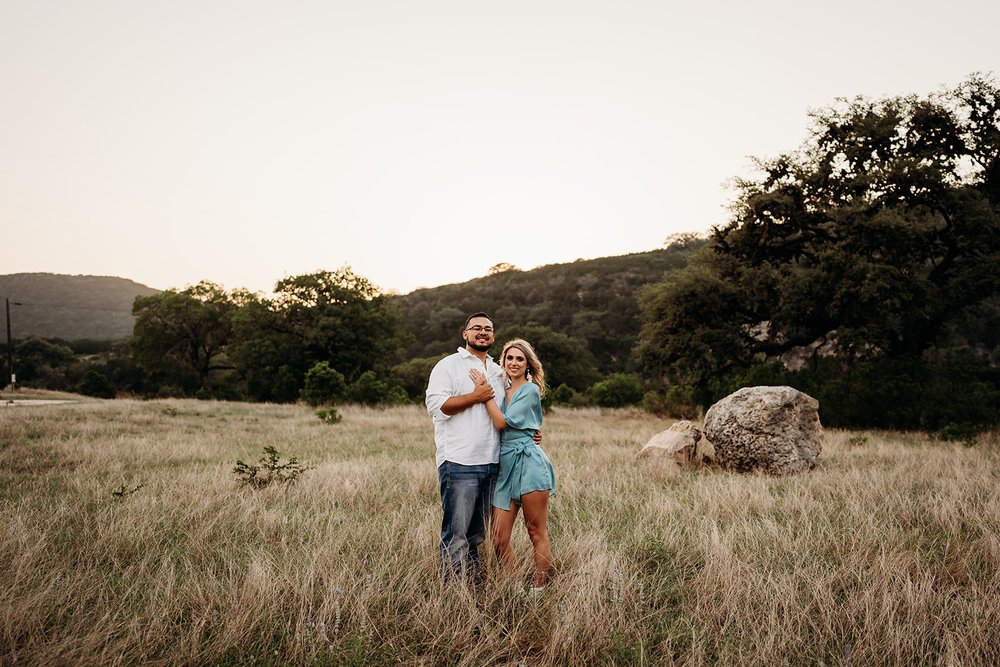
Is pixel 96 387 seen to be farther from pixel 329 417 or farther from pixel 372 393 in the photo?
pixel 329 417

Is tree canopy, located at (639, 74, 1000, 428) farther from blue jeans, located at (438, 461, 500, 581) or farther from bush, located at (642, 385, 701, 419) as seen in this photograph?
blue jeans, located at (438, 461, 500, 581)

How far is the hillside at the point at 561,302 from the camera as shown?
5338cm

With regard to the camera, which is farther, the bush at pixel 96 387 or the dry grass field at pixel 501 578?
the bush at pixel 96 387

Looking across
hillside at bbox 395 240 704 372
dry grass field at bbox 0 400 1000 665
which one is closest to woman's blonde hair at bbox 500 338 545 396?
dry grass field at bbox 0 400 1000 665

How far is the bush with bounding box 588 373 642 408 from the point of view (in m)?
29.6

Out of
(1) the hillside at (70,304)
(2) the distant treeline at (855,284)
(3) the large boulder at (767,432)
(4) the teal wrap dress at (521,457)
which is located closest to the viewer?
(4) the teal wrap dress at (521,457)

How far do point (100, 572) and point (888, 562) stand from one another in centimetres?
617

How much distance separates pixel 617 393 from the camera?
1177 inches

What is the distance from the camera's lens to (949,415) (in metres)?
14.7

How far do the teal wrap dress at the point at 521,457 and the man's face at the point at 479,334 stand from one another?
0.43m

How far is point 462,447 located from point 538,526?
85cm

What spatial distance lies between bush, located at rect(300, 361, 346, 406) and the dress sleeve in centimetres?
2424

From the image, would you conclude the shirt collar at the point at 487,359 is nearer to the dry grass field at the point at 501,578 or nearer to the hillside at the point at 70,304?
the dry grass field at the point at 501,578

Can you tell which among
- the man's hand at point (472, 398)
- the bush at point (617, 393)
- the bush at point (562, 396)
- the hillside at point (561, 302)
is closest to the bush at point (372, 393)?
the bush at point (562, 396)
